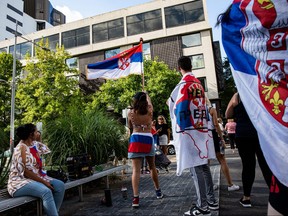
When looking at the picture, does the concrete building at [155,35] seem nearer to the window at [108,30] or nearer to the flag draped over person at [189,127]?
the window at [108,30]

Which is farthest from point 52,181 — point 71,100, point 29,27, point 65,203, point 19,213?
point 29,27

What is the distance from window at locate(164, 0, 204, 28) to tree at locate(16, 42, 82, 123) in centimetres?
1278

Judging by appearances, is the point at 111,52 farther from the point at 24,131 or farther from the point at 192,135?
the point at 192,135

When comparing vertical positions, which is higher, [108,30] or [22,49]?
[22,49]

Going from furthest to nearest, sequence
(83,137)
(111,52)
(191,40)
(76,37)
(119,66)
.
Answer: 1. (76,37)
2. (111,52)
3. (191,40)
4. (119,66)
5. (83,137)

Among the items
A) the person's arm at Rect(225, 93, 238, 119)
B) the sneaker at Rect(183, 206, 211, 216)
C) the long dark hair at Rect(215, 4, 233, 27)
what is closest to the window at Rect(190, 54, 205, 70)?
the person's arm at Rect(225, 93, 238, 119)

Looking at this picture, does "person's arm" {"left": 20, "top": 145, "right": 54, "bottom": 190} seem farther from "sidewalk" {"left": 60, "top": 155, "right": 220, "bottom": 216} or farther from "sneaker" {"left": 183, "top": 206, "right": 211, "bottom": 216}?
"sneaker" {"left": 183, "top": 206, "right": 211, "bottom": 216}

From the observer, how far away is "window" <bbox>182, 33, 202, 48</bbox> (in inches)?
1142

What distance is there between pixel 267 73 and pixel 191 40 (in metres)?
29.2

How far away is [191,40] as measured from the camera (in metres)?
29.4

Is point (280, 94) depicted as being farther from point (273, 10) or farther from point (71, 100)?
point (71, 100)

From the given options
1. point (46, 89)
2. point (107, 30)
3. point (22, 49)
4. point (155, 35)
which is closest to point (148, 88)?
point (155, 35)

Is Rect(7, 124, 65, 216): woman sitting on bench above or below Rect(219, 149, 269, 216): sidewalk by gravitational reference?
above

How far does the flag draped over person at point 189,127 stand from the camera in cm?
327
